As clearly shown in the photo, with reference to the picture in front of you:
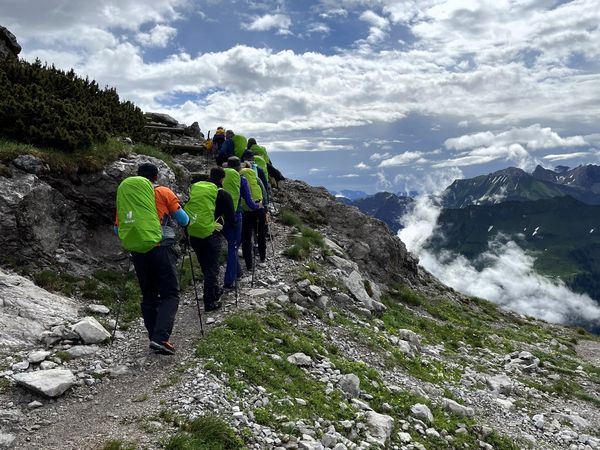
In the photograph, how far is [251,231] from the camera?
17.5m

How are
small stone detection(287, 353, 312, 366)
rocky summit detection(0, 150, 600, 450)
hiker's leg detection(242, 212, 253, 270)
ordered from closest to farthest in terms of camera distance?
rocky summit detection(0, 150, 600, 450) < small stone detection(287, 353, 312, 366) < hiker's leg detection(242, 212, 253, 270)

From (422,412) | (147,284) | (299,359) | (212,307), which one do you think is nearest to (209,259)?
(212,307)

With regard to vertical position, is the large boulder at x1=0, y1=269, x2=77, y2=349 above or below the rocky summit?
above

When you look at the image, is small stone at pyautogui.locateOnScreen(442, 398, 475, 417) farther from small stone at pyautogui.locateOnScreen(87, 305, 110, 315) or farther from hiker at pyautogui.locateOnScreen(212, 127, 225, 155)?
hiker at pyautogui.locateOnScreen(212, 127, 225, 155)

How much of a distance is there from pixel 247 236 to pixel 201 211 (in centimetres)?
445

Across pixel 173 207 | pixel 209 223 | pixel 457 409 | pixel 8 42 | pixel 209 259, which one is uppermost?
pixel 8 42

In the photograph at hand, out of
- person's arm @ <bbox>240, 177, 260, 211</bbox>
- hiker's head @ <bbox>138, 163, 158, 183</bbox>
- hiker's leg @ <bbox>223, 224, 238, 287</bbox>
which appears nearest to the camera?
hiker's head @ <bbox>138, 163, 158, 183</bbox>

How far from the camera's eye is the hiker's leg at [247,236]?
56.5ft

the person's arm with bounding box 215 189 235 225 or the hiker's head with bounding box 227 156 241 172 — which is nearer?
the person's arm with bounding box 215 189 235 225

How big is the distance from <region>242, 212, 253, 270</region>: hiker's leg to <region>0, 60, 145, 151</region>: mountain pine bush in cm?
656

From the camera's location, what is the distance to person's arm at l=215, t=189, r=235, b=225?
14.2 metres

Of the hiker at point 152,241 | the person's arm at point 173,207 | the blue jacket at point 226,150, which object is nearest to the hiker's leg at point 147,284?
the hiker at point 152,241

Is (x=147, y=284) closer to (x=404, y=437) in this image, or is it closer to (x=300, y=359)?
(x=300, y=359)

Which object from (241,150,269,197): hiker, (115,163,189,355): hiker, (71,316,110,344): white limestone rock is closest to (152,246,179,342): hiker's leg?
(115,163,189,355): hiker
